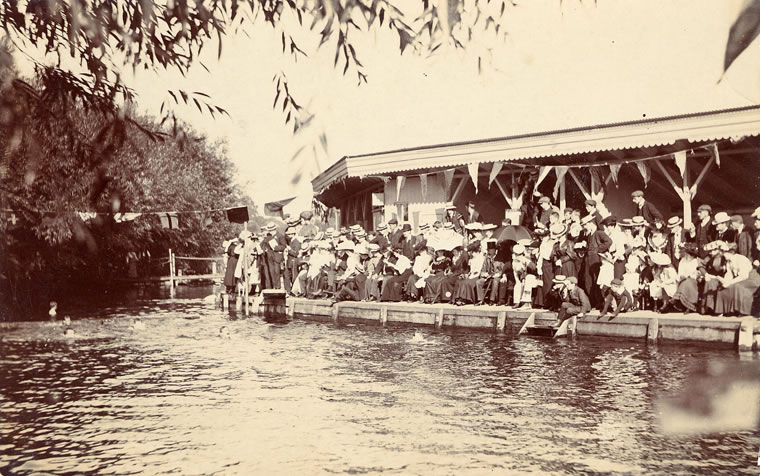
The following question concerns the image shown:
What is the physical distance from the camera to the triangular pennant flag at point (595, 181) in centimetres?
1773

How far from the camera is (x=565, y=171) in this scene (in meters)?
17.4

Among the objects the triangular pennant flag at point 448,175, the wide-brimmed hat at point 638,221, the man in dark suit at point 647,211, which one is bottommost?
the wide-brimmed hat at point 638,221

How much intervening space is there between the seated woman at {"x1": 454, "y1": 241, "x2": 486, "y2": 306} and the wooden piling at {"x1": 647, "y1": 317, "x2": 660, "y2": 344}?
4221 mm

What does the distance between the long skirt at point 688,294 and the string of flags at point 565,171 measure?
2714mm

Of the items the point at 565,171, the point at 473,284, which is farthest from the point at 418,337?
the point at 565,171

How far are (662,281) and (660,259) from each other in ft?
1.33

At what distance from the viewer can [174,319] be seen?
62.5ft

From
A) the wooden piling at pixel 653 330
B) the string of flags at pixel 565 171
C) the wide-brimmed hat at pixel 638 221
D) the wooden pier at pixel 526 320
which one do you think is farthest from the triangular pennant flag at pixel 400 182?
the wooden piling at pixel 653 330

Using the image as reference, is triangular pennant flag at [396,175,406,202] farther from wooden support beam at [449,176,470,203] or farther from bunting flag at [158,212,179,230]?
bunting flag at [158,212,179,230]

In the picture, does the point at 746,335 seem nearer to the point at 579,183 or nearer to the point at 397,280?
the point at 579,183

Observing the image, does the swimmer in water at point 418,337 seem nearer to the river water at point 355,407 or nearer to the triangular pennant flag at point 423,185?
the river water at point 355,407

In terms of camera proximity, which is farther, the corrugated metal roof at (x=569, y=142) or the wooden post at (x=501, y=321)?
the corrugated metal roof at (x=569, y=142)

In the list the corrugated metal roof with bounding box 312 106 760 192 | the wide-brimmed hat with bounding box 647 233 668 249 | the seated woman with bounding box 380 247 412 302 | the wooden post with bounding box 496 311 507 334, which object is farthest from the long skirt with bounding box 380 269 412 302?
the wide-brimmed hat with bounding box 647 233 668 249

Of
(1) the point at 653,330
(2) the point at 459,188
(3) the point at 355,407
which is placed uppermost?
(2) the point at 459,188
